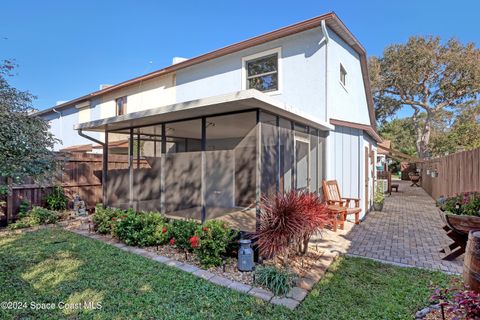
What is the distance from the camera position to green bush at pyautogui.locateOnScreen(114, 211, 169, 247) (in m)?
5.40

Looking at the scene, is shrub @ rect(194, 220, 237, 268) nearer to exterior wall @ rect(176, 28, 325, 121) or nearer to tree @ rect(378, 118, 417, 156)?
exterior wall @ rect(176, 28, 325, 121)

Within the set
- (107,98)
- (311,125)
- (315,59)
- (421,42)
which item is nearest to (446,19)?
(421,42)

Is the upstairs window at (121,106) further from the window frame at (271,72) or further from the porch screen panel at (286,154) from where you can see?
the porch screen panel at (286,154)

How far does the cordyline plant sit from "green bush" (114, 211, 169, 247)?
2250mm

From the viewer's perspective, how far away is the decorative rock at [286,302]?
323cm

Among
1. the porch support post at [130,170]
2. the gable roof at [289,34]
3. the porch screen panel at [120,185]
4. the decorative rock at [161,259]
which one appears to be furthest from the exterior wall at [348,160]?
the porch screen panel at [120,185]

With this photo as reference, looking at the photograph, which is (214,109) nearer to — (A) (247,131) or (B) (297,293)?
(A) (247,131)

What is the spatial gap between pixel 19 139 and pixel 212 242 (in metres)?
4.15

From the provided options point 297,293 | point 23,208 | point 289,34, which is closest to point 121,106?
point 23,208

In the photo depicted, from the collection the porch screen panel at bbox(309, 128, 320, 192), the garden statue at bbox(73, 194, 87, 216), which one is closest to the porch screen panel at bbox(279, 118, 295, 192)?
the porch screen panel at bbox(309, 128, 320, 192)

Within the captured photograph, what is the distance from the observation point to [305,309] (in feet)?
10.4

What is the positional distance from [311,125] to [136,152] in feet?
15.5

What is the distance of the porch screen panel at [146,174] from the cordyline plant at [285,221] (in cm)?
338

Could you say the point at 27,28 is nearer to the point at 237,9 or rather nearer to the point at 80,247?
the point at 237,9
